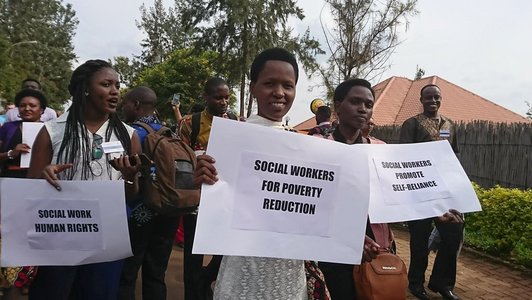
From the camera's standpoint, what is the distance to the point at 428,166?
2213 mm

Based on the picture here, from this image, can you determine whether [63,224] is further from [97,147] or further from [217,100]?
[217,100]

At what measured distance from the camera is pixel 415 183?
2107 mm

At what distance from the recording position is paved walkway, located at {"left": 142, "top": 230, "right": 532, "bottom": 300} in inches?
171

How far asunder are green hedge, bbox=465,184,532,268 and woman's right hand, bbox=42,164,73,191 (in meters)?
5.56

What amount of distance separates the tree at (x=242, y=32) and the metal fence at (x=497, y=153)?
42.5ft

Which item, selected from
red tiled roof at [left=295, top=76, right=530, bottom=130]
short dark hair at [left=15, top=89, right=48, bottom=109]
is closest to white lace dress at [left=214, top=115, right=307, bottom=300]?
short dark hair at [left=15, top=89, right=48, bottom=109]

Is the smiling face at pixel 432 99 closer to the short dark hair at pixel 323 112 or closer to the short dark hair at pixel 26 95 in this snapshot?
the short dark hair at pixel 323 112

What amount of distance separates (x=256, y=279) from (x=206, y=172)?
52 centimetres

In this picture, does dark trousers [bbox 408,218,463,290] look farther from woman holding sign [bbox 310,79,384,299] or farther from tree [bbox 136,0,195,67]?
tree [bbox 136,0,195,67]

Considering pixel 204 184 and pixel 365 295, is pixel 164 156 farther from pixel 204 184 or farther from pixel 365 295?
pixel 365 295

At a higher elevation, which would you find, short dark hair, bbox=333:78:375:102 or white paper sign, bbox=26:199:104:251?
short dark hair, bbox=333:78:375:102

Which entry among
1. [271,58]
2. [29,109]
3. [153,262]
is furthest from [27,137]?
Result: [271,58]

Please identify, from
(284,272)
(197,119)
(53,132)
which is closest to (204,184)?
(284,272)

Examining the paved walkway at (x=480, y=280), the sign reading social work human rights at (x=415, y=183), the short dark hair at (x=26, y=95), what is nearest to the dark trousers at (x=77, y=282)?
the sign reading social work human rights at (x=415, y=183)
